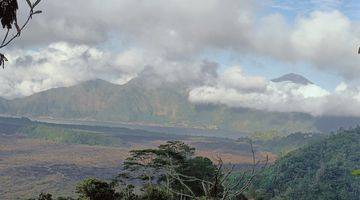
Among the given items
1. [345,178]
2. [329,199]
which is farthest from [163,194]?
[345,178]

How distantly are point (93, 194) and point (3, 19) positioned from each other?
26916 millimetres

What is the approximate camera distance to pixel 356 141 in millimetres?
189750

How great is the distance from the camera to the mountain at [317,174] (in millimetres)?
111125

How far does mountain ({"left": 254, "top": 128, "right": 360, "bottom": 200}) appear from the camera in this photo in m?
111

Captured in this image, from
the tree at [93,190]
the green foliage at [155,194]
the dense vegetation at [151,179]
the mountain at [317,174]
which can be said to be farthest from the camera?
the mountain at [317,174]

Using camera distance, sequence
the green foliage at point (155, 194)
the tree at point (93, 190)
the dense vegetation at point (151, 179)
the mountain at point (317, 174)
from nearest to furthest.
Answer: the tree at point (93, 190)
the dense vegetation at point (151, 179)
the green foliage at point (155, 194)
the mountain at point (317, 174)

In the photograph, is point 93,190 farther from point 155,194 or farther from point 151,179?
point 151,179

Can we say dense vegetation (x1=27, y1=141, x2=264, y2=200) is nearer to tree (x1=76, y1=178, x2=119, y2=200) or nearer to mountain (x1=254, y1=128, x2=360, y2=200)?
tree (x1=76, y1=178, x2=119, y2=200)

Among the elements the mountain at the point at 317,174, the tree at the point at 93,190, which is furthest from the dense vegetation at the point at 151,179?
the mountain at the point at 317,174

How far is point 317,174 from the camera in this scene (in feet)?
431

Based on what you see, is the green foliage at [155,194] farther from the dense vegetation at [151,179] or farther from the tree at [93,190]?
the tree at [93,190]

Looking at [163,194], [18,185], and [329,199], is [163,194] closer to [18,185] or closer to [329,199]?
[329,199]

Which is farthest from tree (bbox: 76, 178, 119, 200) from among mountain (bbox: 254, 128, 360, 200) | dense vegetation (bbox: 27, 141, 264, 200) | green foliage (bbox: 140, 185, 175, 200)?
mountain (bbox: 254, 128, 360, 200)

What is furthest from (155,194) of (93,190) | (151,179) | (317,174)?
(317,174)
